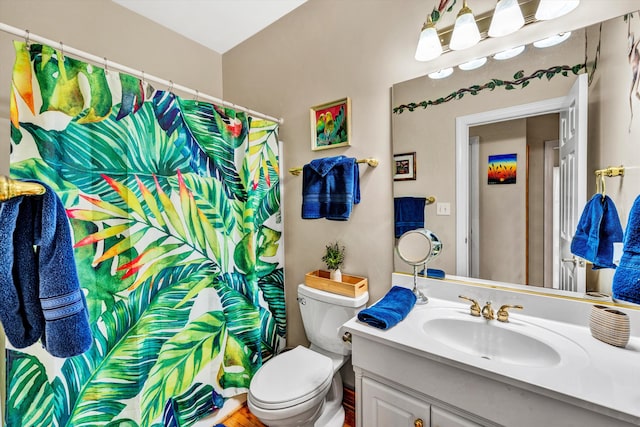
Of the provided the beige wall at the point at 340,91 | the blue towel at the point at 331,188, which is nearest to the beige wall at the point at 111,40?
the beige wall at the point at 340,91

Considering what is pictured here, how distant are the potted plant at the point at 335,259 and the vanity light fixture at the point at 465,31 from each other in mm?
1184

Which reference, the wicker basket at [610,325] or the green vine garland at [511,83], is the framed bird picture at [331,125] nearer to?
the green vine garland at [511,83]

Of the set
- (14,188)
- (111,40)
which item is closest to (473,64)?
(14,188)

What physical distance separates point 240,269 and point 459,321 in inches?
46.3

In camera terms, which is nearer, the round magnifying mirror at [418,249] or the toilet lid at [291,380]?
the toilet lid at [291,380]

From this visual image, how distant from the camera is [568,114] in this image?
1.07 m

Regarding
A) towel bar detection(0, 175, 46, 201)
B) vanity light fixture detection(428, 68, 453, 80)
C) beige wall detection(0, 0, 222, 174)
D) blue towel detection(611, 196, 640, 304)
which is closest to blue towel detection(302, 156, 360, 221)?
vanity light fixture detection(428, 68, 453, 80)

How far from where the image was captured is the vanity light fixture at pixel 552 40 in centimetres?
107

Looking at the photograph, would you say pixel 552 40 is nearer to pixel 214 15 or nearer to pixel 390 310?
pixel 390 310

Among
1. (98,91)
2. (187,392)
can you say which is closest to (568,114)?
(98,91)

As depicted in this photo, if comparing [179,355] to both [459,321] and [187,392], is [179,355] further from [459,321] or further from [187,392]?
[459,321]

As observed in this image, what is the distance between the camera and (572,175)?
1079 mm

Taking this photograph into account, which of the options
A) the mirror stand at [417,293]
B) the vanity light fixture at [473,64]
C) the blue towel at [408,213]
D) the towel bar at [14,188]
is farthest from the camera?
the blue towel at [408,213]

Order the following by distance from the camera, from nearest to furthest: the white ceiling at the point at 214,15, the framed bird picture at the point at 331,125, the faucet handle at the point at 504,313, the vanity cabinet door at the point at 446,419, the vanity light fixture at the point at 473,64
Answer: the vanity cabinet door at the point at 446,419
the faucet handle at the point at 504,313
the vanity light fixture at the point at 473,64
the framed bird picture at the point at 331,125
the white ceiling at the point at 214,15
